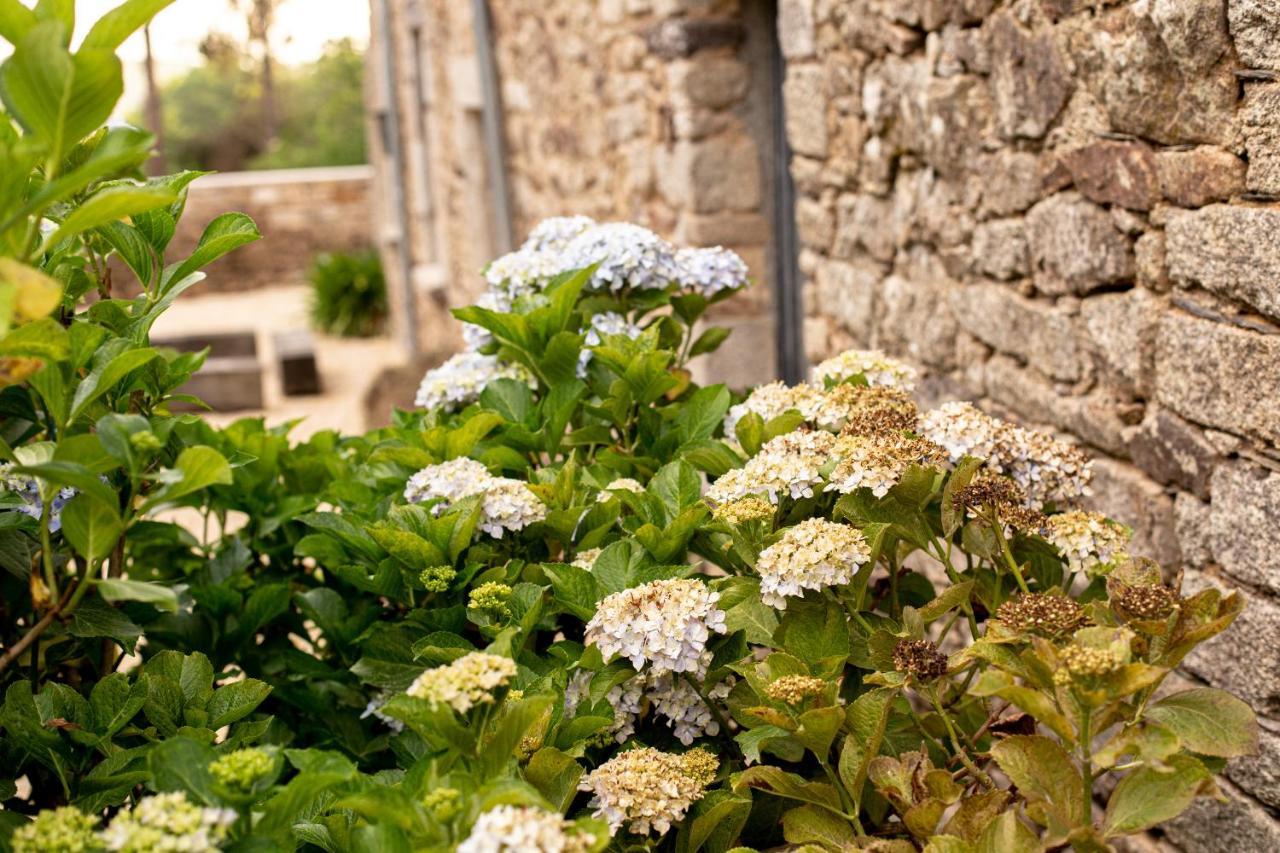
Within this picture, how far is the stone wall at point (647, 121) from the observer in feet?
14.6

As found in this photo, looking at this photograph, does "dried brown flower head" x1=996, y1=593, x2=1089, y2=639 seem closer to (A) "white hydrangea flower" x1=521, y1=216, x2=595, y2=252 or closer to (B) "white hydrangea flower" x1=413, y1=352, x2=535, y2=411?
(B) "white hydrangea flower" x1=413, y1=352, x2=535, y2=411

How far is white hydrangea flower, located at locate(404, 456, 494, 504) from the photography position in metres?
1.52

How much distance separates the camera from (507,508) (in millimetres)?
1477

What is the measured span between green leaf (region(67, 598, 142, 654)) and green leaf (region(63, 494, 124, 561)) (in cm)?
21

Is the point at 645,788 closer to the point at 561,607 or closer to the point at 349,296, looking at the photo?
the point at 561,607

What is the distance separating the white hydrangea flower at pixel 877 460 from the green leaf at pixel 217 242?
666 millimetres

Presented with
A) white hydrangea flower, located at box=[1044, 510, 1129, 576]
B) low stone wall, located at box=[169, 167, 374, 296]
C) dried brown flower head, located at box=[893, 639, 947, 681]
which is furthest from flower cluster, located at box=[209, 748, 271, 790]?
low stone wall, located at box=[169, 167, 374, 296]

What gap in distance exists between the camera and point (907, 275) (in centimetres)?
334

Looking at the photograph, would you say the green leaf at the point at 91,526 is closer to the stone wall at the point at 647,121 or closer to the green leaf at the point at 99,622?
the green leaf at the point at 99,622

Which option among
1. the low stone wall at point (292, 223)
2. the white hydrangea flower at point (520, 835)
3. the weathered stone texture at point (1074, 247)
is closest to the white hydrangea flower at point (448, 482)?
the white hydrangea flower at point (520, 835)

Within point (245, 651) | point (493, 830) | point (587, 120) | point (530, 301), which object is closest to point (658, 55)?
point (587, 120)

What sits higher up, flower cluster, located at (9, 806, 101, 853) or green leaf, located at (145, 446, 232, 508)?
green leaf, located at (145, 446, 232, 508)

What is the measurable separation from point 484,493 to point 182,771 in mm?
521

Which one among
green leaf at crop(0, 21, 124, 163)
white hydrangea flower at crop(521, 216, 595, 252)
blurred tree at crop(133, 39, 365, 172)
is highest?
blurred tree at crop(133, 39, 365, 172)
